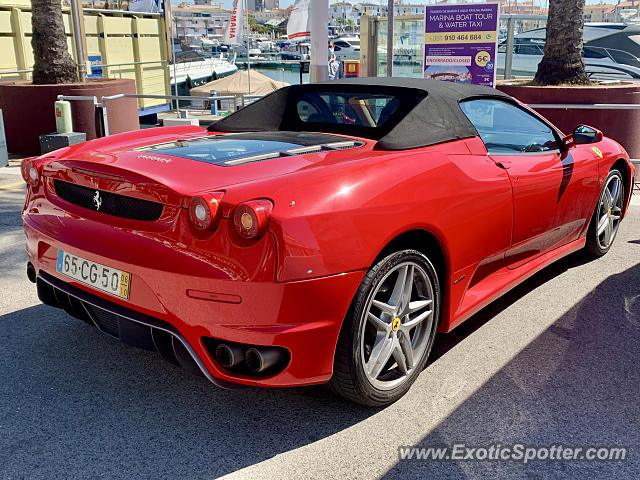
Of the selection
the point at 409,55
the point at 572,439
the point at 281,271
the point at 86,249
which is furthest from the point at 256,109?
the point at 409,55

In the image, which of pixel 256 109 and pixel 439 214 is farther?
pixel 256 109

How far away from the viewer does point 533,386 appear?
3.29m

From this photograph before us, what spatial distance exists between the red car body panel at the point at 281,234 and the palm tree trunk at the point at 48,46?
801 cm

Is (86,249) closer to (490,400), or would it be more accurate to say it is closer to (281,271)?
(281,271)

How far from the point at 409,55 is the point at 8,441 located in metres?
13.1

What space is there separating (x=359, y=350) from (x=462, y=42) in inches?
360

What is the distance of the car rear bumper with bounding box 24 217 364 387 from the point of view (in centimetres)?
253

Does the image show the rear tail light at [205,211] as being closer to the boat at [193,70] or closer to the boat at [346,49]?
the boat at [193,70]

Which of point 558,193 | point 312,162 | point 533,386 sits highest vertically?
point 312,162

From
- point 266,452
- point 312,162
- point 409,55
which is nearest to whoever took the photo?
point 266,452

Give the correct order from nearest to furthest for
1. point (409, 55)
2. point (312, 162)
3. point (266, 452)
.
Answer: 1. point (266, 452)
2. point (312, 162)
3. point (409, 55)

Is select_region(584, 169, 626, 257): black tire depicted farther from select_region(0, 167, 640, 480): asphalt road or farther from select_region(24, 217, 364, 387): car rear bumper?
Answer: select_region(24, 217, 364, 387): car rear bumper

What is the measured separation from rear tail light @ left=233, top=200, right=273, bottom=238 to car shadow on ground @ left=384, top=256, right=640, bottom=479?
107 centimetres

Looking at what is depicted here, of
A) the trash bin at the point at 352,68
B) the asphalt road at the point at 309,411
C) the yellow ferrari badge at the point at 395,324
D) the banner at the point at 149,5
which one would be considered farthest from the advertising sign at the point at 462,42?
the banner at the point at 149,5
